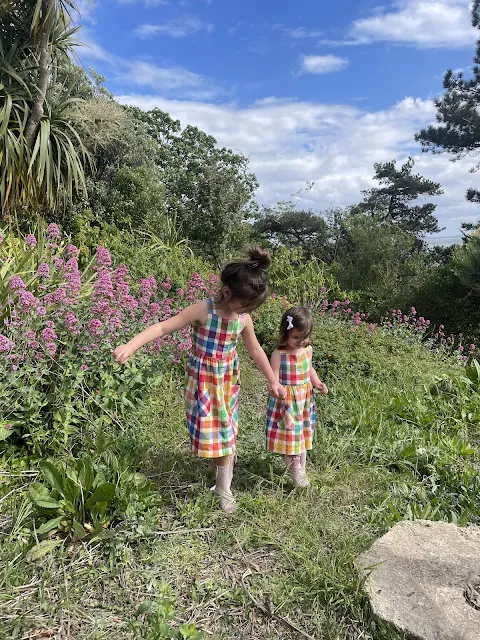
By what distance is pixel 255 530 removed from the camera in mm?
2230

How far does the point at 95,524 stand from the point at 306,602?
894mm

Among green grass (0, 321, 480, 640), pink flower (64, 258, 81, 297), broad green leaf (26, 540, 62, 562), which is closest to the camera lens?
green grass (0, 321, 480, 640)

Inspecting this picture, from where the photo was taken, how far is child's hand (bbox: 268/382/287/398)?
2.48 m

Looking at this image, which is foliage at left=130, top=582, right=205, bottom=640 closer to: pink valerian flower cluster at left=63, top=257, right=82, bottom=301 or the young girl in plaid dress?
the young girl in plaid dress

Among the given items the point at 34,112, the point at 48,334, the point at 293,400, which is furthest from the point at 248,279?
the point at 34,112

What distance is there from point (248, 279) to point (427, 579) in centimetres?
144

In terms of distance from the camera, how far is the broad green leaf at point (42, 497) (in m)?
2.02

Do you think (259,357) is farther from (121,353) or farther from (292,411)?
(121,353)

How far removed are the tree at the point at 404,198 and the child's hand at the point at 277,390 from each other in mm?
14479

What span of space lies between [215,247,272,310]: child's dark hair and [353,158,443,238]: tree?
1455 cm

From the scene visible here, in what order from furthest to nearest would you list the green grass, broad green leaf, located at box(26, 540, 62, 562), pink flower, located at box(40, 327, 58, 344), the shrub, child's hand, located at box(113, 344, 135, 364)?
the shrub → pink flower, located at box(40, 327, 58, 344) → child's hand, located at box(113, 344, 135, 364) → broad green leaf, located at box(26, 540, 62, 562) → the green grass

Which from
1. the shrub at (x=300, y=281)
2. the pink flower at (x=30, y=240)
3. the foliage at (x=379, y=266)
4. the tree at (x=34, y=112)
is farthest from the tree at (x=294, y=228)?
the pink flower at (x=30, y=240)

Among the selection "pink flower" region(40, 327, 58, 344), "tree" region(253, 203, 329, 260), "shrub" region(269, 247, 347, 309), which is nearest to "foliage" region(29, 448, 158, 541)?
"pink flower" region(40, 327, 58, 344)

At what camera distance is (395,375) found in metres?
4.49
